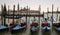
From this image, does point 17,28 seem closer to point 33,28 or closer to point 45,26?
point 33,28

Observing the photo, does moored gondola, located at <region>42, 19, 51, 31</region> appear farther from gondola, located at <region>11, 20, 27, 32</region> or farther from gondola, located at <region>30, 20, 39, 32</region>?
gondola, located at <region>11, 20, 27, 32</region>

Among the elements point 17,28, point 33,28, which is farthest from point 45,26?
point 17,28

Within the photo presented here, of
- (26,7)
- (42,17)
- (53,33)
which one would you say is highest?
(26,7)

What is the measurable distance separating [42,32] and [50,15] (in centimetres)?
33

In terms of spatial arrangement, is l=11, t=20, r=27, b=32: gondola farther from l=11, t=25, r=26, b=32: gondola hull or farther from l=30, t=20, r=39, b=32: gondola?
l=30, t=20, r=39, b=32: gondola

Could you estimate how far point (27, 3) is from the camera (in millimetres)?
2633

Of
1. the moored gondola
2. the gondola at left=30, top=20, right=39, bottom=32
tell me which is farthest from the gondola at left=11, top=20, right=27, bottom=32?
the moored gondola

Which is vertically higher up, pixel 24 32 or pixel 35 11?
pixel 35 11

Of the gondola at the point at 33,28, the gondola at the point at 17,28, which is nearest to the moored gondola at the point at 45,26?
the gondola at the point at 33,28

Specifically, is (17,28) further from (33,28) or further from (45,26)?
(45,26)

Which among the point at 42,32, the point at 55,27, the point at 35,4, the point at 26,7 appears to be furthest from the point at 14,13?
the point at 55,27

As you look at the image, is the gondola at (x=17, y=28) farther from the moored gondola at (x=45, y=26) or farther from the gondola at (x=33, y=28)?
the moored gondola at (x=45, y=26)

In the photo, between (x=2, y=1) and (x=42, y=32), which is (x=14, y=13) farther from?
(x=42, y=32)

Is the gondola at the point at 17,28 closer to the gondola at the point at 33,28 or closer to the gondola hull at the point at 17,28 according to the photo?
the gondola hull at the point at 17,28
